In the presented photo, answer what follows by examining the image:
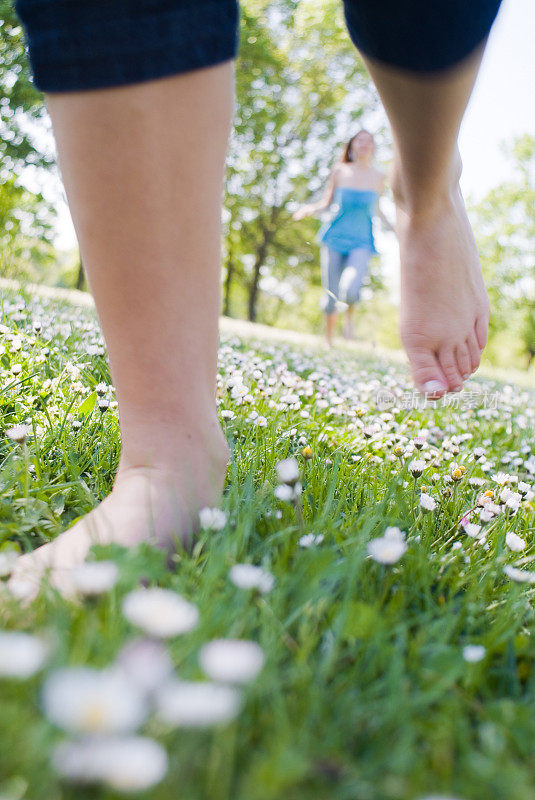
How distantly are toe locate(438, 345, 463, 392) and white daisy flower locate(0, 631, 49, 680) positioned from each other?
136cm

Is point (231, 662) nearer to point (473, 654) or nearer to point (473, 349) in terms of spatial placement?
point (473, 654)

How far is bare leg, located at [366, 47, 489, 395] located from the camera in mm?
1444

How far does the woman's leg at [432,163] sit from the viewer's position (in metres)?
1.16

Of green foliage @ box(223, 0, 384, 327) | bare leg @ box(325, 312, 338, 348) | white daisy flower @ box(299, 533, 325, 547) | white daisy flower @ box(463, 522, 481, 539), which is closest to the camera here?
white daisy flower @ box(299, 533, 325, 547)

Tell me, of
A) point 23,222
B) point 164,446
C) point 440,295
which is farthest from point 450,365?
point 23,222

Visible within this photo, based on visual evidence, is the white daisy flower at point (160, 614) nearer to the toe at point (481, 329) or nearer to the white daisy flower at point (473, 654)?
the white daisy flower at point (473, 654)

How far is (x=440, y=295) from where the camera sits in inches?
64.9

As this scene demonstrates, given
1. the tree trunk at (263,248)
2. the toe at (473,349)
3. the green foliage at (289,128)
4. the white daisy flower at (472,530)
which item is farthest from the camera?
the tree trunk at (263,248)

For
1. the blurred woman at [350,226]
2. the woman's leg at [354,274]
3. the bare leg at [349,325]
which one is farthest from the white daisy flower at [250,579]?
the bare leg at [349,325]

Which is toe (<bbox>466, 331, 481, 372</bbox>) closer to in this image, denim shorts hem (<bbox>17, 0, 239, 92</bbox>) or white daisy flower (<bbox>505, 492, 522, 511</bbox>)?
white daisy flower (<bbox>505, 492, 522, 511</bbox>)

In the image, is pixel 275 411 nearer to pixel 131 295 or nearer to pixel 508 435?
pixel 131 295

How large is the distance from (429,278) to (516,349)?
33232 millimetres

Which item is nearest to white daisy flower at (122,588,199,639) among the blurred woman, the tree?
the blurred woman

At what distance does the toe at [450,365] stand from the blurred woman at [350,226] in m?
5.78
